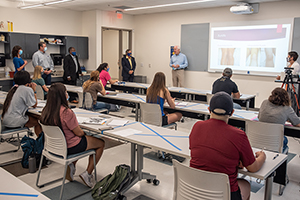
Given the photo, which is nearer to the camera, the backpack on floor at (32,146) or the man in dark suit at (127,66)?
the backpack on floor at (32,146)

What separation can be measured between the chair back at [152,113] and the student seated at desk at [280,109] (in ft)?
4.91

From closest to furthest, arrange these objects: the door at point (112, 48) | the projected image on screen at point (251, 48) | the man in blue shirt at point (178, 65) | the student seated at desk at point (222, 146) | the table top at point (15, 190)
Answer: the table top at point (15, 190) → the student seated at desk at point (222, 146) → the projected image on screen at point (251, 48) → the man in blue shirt at point (178, 65) → the door at point (112, 48)

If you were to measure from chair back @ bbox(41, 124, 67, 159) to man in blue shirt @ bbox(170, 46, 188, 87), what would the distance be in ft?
22.3

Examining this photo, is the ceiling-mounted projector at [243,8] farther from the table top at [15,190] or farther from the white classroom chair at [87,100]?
the table top at [15,190]

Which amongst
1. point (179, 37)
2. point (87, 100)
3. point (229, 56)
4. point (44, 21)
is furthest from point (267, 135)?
point (44, 21)

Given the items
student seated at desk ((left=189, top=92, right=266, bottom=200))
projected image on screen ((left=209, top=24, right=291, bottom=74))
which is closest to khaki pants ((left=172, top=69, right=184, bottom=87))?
projected image on screen ((left=209, top=24, right=291, bottom=74))

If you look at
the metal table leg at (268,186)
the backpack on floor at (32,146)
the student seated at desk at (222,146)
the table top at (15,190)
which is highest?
the student seated at desk at (222,146)

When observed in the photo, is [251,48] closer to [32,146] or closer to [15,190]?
[32,146]

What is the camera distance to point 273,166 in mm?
2152

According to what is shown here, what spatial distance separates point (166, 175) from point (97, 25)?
7363 mm

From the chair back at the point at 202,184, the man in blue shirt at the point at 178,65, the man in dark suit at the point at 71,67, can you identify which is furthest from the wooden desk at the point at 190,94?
the chair back at the point at 202,184

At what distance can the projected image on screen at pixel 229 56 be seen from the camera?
8586 mm

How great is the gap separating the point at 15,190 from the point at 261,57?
7.68 metres

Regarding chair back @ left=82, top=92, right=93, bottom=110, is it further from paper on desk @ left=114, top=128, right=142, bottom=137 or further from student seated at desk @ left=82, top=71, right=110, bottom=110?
paper on desk @ left=114, top=128, right=142, bottom=137
